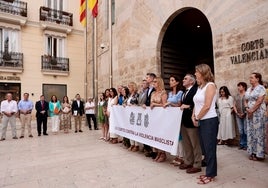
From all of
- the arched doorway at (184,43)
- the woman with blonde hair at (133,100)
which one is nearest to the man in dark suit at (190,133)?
the woman with blonde hair at (133,100)

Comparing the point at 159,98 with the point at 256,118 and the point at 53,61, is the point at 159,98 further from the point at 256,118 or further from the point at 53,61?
the point at 53,61

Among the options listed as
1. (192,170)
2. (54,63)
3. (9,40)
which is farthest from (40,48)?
(192,170)

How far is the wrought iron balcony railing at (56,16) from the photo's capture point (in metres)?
17.1

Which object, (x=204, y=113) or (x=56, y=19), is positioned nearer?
(x=204, y=113)

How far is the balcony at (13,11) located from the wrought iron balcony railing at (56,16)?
1.26 meters

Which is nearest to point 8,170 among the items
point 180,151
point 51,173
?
point 51,173

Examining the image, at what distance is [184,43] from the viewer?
9.28 m

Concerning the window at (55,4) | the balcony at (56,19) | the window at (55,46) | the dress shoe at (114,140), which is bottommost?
the dress shoe at (114,140)

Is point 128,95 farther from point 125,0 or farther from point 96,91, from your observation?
point 96,91

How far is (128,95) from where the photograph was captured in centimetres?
596

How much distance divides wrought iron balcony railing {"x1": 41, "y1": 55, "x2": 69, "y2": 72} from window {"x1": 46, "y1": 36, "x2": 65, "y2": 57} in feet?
1.44

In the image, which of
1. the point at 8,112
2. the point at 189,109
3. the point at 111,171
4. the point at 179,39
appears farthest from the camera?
the point at 179,39

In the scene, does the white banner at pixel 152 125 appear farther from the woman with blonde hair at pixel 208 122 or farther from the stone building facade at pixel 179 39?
the stone building facade at pixel 179 39

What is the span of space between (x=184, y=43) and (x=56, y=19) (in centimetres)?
1233
